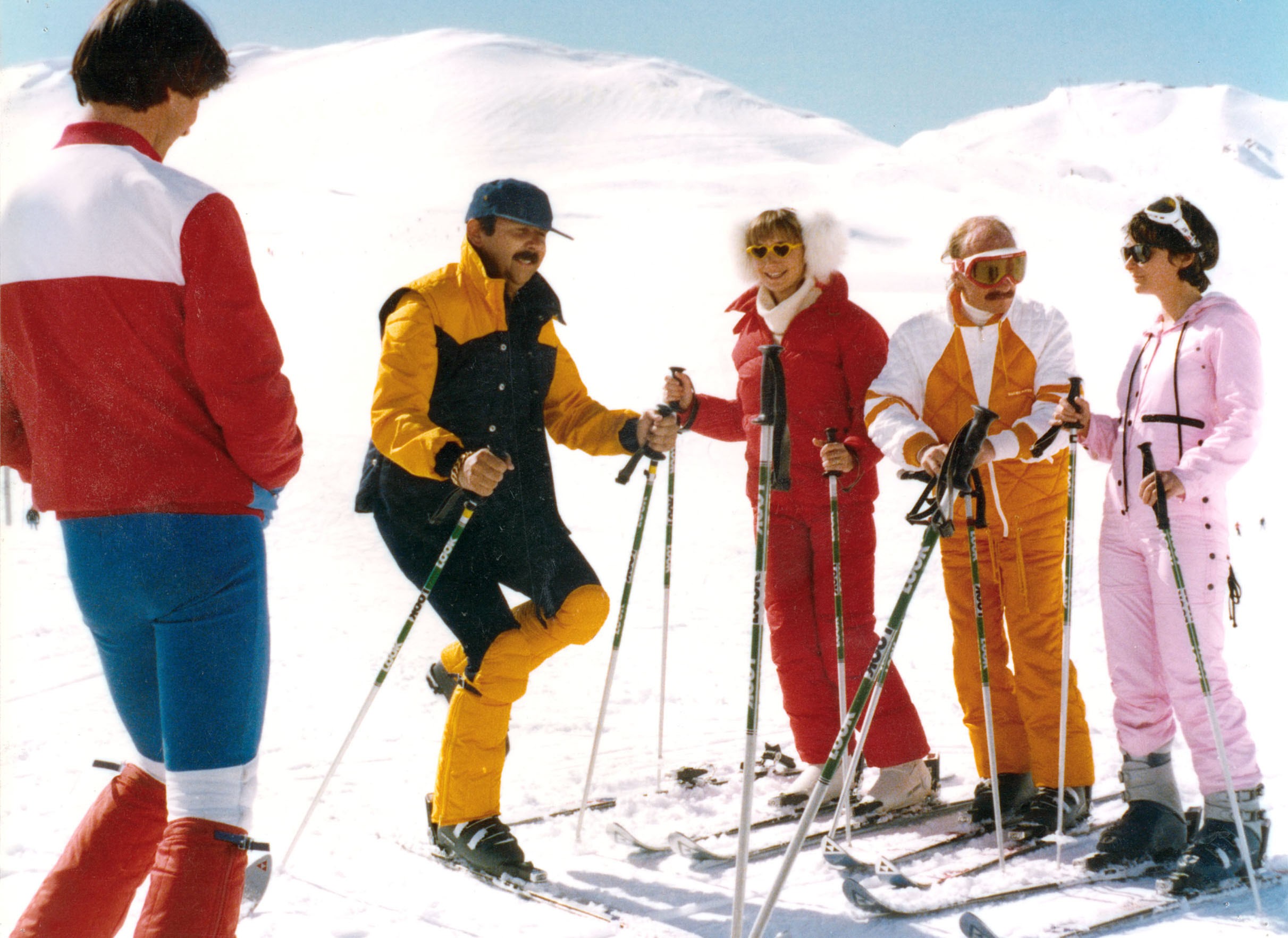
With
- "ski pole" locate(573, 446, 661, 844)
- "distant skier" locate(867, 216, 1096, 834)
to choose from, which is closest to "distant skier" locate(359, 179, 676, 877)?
"ski pole" locate(573, 446, 661, 844)

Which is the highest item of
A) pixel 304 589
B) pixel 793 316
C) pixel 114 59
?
pixel 114 59

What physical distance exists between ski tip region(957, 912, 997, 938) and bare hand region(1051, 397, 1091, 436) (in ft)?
4.97

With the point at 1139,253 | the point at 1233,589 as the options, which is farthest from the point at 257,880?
the point at 1139,253

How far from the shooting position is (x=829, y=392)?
3982 mm

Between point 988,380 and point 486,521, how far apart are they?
1753 millimetres

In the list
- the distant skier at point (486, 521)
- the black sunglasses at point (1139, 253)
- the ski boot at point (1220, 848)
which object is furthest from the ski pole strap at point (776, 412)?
the ski boot at point (1220, 848)

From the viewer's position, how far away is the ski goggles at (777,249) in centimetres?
391

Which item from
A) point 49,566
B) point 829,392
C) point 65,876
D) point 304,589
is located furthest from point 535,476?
point 49,566

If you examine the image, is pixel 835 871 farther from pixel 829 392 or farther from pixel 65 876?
pixel 65 876

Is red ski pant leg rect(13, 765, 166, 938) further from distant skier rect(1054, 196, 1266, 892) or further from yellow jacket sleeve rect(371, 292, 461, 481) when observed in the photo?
distant skier rect(1054, 196, 1266, 892)

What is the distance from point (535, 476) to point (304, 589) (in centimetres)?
449

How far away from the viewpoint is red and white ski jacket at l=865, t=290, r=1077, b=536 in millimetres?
3686

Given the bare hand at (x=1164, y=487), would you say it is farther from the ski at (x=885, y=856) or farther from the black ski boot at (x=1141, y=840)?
the ski at (x=885, y=856)

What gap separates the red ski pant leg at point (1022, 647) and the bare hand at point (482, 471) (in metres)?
1.71
